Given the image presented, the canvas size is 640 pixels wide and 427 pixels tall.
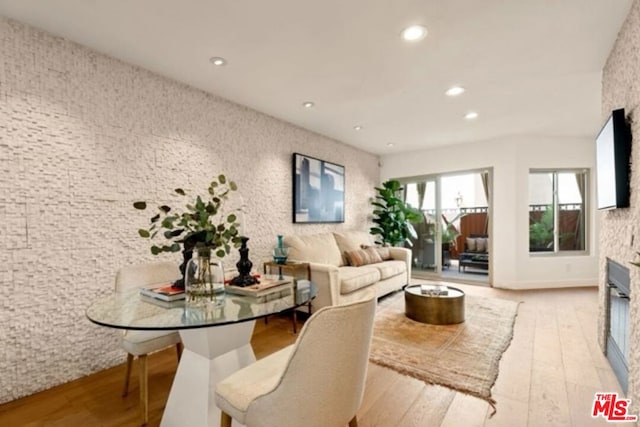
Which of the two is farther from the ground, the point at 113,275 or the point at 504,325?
the point at 113,275

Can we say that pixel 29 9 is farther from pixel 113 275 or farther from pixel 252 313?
pixel 252 313

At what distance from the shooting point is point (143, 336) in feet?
5.81

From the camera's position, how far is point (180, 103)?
9.34 feet

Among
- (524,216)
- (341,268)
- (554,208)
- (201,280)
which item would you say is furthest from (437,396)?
(554,208)

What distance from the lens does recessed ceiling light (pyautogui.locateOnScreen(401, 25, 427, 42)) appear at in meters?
2.03

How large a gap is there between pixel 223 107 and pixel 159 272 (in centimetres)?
188

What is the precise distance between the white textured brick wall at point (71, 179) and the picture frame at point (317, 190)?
4.51 feet

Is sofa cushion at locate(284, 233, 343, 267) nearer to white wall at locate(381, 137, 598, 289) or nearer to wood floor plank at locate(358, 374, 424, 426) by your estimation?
wood floor plank at locate(358, 374, 424, 426)

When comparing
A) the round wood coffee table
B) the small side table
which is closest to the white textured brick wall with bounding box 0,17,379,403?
the small side table

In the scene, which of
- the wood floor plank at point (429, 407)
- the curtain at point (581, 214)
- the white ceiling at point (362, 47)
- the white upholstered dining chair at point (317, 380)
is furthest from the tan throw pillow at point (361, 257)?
the curtain at point (581, 214)

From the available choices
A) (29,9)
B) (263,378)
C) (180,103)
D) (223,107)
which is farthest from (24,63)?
(263,378)

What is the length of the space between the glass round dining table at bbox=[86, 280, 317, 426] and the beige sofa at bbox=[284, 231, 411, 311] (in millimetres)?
1530

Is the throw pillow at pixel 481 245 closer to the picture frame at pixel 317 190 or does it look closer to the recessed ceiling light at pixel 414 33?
the picture frame at pixel 317 190

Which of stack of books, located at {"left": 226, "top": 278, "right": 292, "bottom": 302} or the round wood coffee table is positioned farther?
the round wood coffee table
